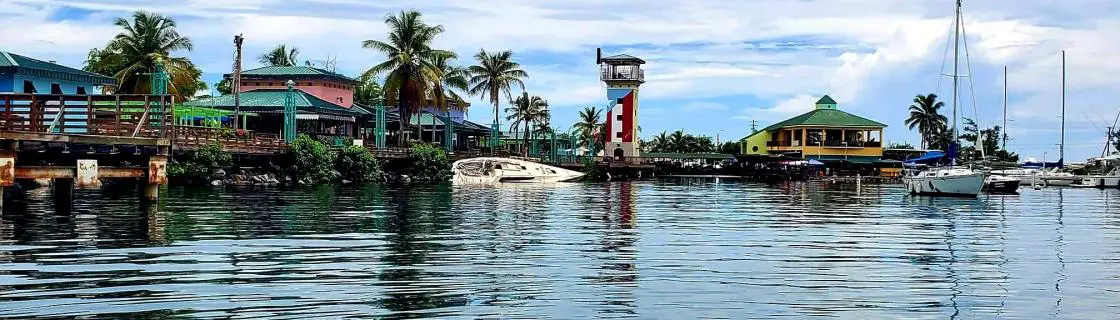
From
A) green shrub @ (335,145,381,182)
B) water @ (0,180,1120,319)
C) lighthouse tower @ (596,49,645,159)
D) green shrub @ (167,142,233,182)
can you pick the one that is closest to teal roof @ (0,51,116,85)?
green shrub @ (167,142,233,182)

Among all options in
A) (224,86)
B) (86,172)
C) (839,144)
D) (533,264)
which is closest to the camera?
(533,264)

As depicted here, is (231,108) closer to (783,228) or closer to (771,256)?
(783,228)

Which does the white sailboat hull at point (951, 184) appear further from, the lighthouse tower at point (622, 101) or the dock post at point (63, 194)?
the lighthouse tower at point (622, 101)

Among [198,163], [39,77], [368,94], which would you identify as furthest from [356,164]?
[368,94]

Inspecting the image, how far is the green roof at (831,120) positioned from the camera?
111625 millimetres

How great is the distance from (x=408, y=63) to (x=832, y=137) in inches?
2043

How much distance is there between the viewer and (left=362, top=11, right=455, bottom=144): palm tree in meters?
73.8

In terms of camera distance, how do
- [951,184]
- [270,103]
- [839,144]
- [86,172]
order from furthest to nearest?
[839,144] → [270,103] → [951,184] → [86,172]

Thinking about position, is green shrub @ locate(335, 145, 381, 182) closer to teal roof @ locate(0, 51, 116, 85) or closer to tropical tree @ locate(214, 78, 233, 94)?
teal roof @ locate(0, 51, 116, 85)

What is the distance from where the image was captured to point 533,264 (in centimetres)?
1839

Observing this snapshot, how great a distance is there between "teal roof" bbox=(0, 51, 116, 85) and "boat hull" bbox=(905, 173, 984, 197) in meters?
37.8

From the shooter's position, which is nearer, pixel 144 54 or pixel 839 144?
pixel 144 54

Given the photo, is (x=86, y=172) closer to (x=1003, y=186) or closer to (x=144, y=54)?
(x=144, y=54)

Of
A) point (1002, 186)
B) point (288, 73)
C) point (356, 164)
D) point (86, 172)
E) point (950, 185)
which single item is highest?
point (288, 73)
